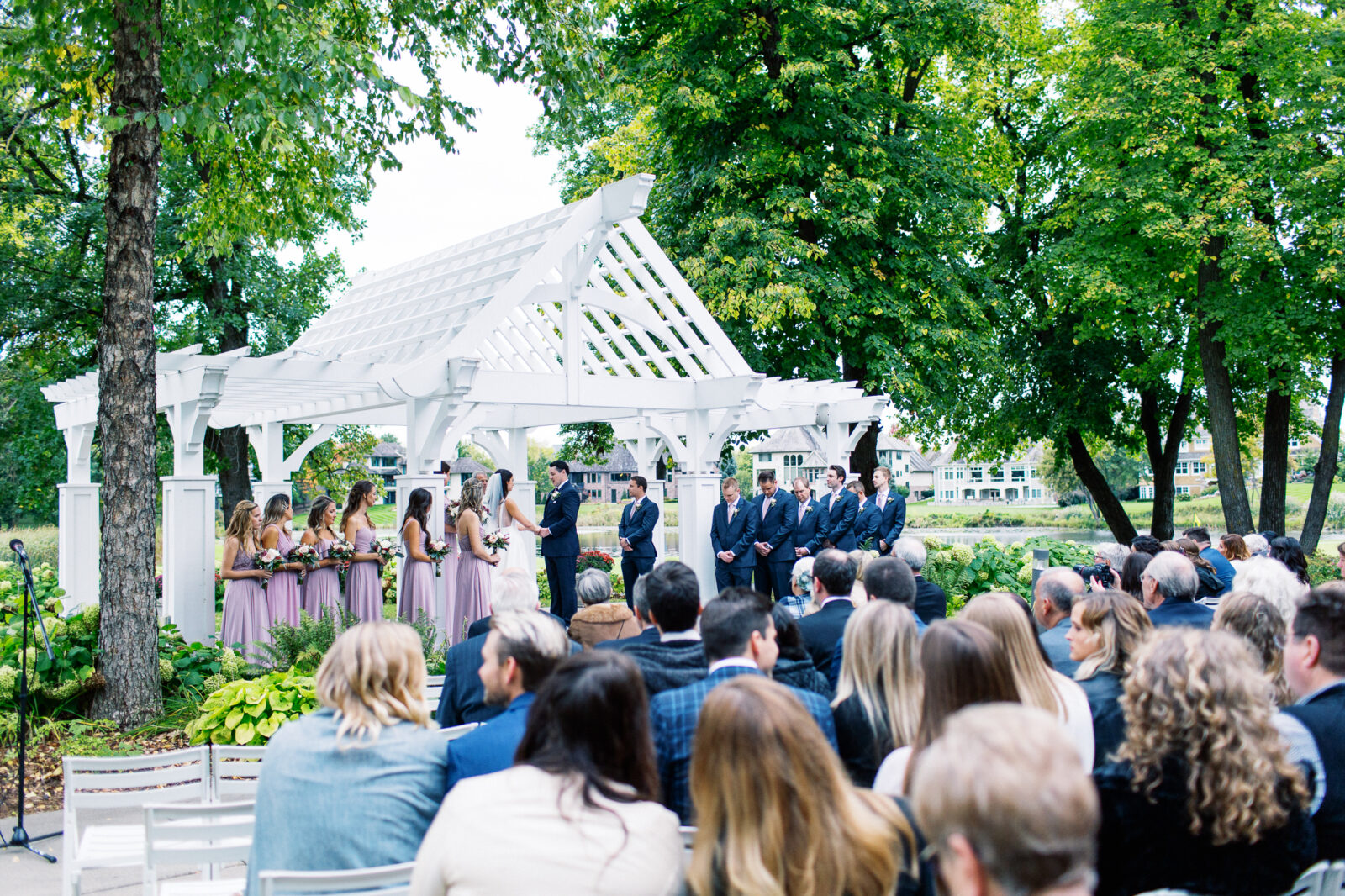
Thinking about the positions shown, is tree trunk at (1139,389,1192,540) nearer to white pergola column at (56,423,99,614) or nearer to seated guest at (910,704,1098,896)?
white pergola column at (56,423,99,614)

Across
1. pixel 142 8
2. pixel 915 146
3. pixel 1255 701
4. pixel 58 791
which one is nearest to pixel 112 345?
pixel 142 8

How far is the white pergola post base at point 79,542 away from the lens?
11.9m

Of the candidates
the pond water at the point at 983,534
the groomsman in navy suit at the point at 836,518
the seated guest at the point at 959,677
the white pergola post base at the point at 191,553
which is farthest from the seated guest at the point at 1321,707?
Answer: the pond water at the point at 983,534

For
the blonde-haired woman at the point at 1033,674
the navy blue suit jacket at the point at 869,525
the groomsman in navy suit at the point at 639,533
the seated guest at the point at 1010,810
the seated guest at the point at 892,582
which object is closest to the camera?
the seated guest at the point at 1010,810

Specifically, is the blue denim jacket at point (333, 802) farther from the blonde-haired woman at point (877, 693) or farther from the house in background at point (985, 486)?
the house in background at point (985, 486)

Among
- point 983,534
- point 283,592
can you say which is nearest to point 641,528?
point 283,592

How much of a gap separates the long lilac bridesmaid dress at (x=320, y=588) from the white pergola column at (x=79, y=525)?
14.3 ft

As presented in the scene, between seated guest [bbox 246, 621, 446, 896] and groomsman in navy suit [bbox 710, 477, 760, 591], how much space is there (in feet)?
28.5

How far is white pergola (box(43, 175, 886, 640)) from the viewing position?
8.93 m

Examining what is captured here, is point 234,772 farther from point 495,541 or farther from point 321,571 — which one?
point 495,541

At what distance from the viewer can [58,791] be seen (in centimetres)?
585

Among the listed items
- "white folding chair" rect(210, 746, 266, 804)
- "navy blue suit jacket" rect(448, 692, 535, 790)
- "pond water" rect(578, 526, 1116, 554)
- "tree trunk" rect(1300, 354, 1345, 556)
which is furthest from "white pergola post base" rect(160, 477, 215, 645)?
"pond water" rect(578, 526, 1116, 554)

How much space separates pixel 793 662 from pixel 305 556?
20.7 ft

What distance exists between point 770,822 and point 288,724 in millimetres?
1631
